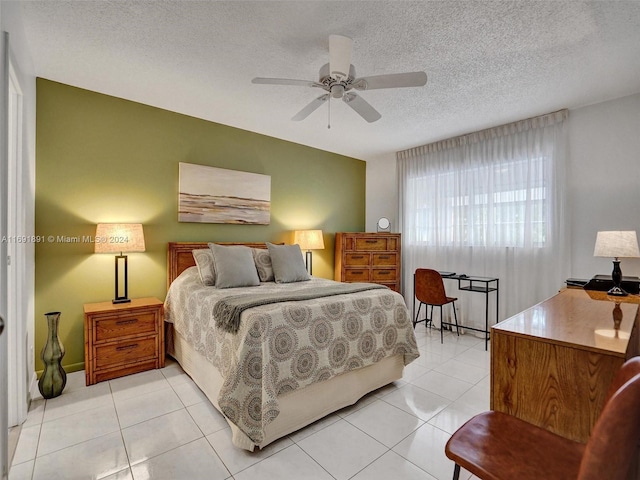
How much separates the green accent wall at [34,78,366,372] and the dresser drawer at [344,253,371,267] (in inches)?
51.9

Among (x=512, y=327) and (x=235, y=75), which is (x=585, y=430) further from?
(x=235, y=75)

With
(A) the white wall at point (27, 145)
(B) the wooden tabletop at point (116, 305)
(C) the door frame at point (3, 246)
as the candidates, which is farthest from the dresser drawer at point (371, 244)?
(C) the door frame at point (3, 246)

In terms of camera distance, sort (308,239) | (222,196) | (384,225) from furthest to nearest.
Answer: (384,225) → (308,239) → (222,196)

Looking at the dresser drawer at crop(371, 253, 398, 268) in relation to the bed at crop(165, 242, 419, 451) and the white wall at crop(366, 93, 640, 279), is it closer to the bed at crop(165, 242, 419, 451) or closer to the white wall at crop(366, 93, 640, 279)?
the bed at crop(165, 242, 419, 451)

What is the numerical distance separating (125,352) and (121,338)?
139 mm

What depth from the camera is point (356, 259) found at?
468cm

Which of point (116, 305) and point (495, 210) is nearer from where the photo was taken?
point (116, 305)

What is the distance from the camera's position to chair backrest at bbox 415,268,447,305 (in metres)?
3.75

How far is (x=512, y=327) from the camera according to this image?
1399 millimetres

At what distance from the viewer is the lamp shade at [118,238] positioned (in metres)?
2.73

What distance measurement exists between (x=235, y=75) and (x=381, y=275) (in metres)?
3.26

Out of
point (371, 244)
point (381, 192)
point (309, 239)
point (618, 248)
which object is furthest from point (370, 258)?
point (618, 248)

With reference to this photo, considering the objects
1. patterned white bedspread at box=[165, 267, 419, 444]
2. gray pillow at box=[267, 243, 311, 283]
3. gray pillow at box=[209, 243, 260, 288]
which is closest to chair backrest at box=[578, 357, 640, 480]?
patterned white bedspread at box=[165, 267, 419, 444]

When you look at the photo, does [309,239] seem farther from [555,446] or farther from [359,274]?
[555,446]
